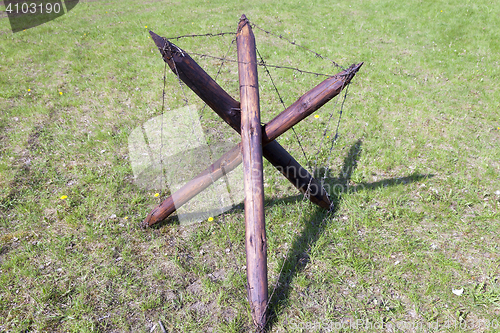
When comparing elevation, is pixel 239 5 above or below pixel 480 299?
above

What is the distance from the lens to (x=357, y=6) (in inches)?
538

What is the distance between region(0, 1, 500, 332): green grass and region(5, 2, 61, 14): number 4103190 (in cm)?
608

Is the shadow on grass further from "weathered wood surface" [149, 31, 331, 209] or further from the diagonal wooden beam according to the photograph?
the diagonal wooden beam

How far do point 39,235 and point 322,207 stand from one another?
4212 mm

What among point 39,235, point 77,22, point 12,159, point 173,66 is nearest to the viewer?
point 173,66

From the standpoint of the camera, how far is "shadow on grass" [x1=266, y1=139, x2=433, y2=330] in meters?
3.64

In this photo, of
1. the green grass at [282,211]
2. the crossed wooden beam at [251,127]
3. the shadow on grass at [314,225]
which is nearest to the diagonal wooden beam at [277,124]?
the crossed wooden beam at [251,127]

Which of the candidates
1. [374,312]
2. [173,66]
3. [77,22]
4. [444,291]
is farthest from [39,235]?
[77,22]

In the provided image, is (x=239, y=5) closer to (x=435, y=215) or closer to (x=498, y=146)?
(x=498, y=146)

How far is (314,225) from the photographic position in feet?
14.9

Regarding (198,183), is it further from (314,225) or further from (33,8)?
(33,8)

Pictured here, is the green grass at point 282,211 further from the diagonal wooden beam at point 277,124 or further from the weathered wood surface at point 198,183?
the diagonal wooden beam at point 277,124

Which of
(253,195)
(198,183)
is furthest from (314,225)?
(198,183)

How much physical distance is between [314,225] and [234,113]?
82.1 inches
